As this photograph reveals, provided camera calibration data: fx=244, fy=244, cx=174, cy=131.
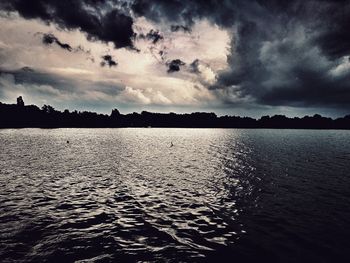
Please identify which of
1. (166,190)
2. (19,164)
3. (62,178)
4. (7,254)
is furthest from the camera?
(19,164)

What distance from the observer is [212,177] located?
147 feet

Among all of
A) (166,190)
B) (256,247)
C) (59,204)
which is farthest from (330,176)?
(59,204)

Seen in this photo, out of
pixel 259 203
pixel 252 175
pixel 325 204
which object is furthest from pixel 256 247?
pixel 252 175

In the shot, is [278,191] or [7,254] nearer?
[7,254]

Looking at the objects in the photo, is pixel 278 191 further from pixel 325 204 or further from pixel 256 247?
pixel 256 247

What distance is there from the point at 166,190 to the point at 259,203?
1261 centimetres

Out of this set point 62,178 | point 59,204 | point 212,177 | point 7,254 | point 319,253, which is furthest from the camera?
point 212,177

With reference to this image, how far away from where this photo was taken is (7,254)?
53.7ft

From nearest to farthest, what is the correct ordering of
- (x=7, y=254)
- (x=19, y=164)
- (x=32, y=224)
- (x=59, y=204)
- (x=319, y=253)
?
(x=7, y=254), (x=319, y=253), (x=32, y=224), (x=59, y=204), (x=19, y=164)

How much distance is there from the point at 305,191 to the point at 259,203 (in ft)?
33.5

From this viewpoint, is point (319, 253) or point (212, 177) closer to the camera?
point (319, 253)

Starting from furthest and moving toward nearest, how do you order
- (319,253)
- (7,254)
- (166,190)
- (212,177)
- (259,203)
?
(212,177) < (166,190) < (259,203) < (319,253) < (7,254)

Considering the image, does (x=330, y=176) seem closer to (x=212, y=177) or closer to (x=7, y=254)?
(x=212, y=177)

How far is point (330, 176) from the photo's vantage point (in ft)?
150
